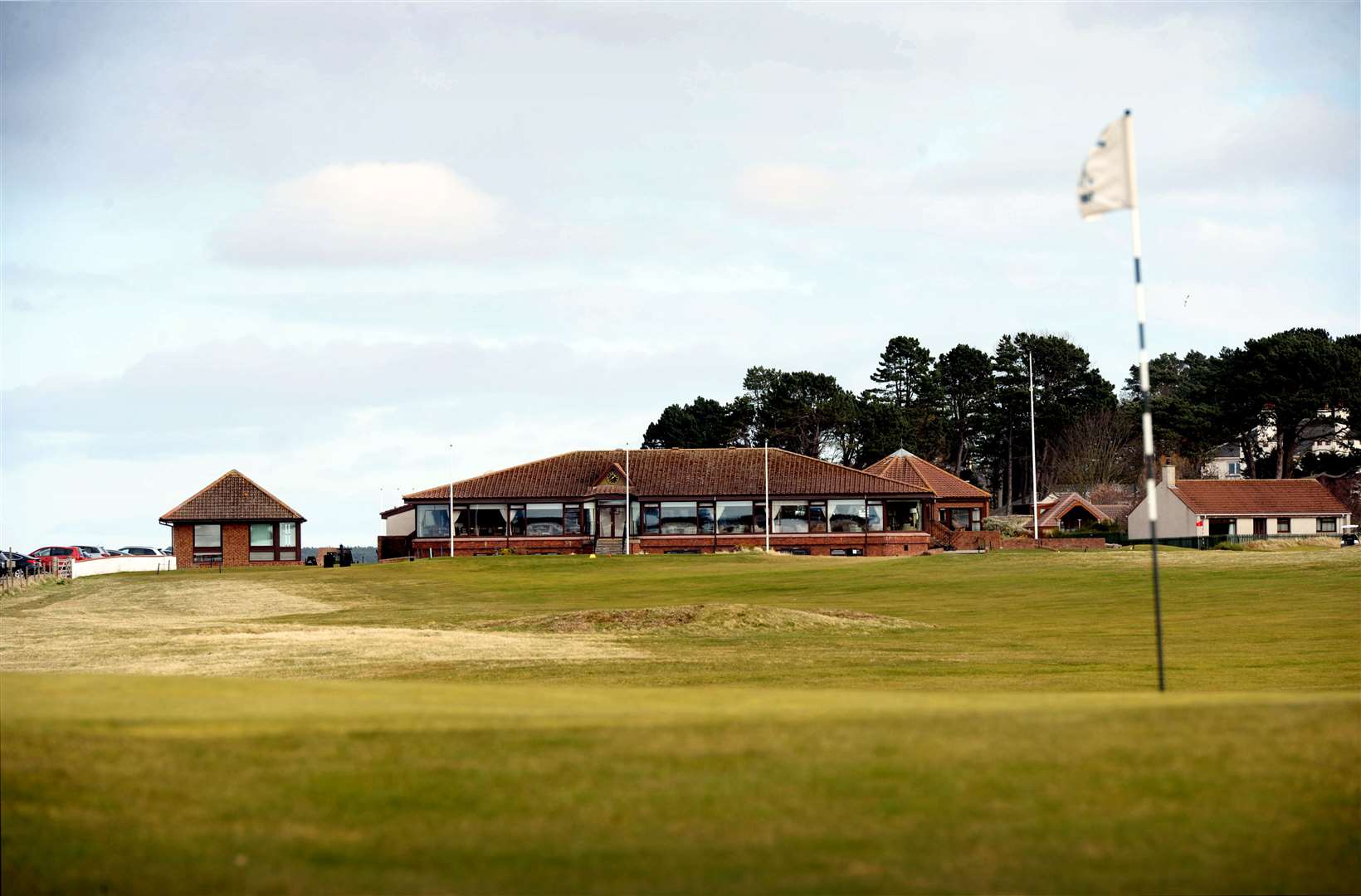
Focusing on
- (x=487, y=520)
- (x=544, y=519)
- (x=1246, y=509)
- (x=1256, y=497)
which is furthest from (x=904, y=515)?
(x=1256, y=497)

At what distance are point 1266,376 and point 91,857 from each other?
114916 mm

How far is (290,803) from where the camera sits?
927cm

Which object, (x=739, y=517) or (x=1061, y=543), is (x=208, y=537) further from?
(x=1061, y=543)

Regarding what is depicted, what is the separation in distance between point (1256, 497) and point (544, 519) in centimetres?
4857

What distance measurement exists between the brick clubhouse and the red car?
19.1 metres

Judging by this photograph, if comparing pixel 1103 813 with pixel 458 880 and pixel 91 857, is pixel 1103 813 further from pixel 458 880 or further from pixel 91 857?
pixel 91 857

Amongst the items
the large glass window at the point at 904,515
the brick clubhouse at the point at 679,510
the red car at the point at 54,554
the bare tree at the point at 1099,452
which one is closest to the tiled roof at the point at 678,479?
the brick clubhouse at the point at 679,510

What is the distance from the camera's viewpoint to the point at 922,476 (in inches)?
3861

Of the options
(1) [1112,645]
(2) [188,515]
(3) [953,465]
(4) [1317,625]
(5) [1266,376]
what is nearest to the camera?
(1) [1112,645]

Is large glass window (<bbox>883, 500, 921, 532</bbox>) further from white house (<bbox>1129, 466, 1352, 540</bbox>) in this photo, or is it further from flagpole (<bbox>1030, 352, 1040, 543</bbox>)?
white house (<bbox>1129, 466, 1352, 540</bbox>)

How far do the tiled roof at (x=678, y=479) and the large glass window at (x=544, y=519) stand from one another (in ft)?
3.47

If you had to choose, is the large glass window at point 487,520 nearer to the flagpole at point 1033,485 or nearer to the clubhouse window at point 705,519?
the clubhouse window at point 705,519

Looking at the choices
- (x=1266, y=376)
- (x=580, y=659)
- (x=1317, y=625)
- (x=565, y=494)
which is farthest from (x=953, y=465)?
(x=580, y=659)

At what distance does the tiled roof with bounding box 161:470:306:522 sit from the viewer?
281ft
